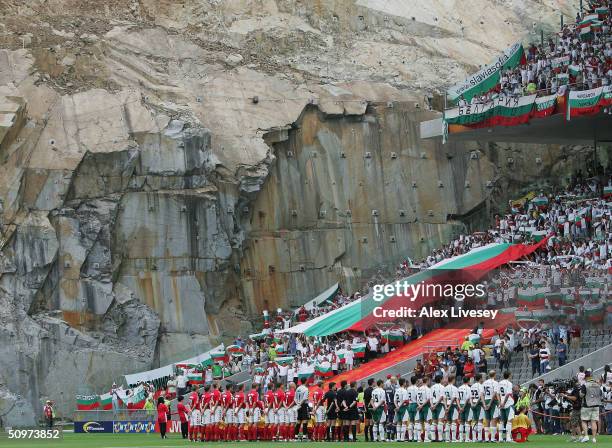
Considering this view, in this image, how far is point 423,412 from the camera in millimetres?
32188

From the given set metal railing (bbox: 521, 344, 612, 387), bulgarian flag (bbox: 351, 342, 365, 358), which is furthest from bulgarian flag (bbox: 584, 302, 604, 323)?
bulgarian flag (bbox: 351, 342, 365, 358)

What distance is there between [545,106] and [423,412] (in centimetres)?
2082

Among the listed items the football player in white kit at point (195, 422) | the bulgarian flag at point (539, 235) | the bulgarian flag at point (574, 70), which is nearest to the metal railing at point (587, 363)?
Result: the football player in white kit at point (195, 422)

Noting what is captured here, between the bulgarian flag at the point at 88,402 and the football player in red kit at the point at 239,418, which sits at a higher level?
the bulgarian flag at the point at 88,402

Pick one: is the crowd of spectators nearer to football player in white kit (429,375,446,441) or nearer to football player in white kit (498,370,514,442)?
football player in white kit (429,375,446,441)

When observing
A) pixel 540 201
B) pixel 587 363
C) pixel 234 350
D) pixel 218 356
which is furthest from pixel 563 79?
pixel 218 356

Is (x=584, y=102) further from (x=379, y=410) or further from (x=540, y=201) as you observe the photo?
(x=379, y=410)

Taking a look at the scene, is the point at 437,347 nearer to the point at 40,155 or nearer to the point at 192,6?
the point at 40,155

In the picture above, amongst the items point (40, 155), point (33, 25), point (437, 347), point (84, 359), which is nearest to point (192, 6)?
point (33, 25)

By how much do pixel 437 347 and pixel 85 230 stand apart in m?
17.5

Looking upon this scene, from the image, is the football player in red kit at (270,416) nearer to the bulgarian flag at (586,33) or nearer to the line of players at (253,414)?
the line of players at (253,414)

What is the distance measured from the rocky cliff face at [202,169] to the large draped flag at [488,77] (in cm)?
443

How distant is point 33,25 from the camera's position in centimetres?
5925

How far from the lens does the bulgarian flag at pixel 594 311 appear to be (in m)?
39.3
